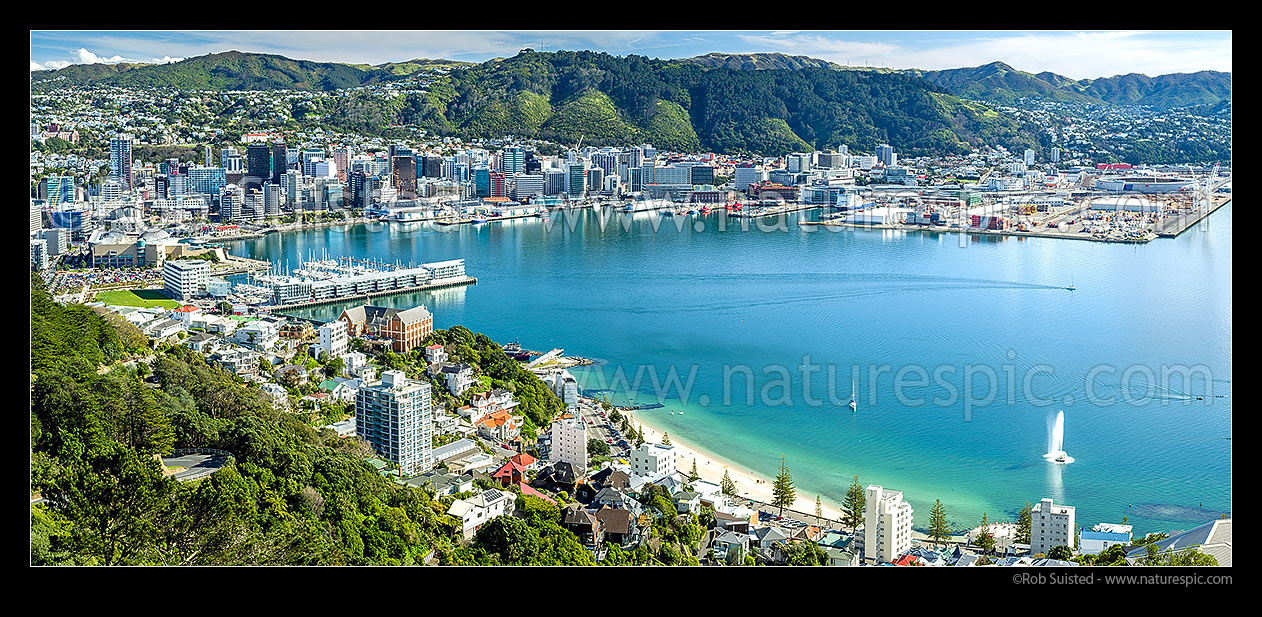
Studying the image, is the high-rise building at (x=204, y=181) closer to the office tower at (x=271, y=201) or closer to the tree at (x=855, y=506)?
the office tower at (x=271, y=201)

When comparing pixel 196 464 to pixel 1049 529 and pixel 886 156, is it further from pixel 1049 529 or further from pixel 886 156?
pixel 886 156

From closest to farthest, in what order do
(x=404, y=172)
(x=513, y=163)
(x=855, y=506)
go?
(x=855, y=506) → (x=404, y=172) → (x=513, y=163)

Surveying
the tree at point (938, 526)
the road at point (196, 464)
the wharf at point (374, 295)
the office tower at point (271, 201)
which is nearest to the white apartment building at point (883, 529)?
the tree at point (938, 526)

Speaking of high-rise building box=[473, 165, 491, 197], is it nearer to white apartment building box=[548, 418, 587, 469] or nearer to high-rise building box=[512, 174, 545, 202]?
high-rise building box=[512, 174, 545, 202]

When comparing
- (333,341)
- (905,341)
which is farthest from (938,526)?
(905,341)

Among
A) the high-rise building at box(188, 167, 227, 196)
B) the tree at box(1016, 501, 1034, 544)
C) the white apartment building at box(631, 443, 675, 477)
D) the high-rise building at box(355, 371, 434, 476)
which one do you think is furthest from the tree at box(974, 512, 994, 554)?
the high-rise building at box(188, 167, 227, 196)
